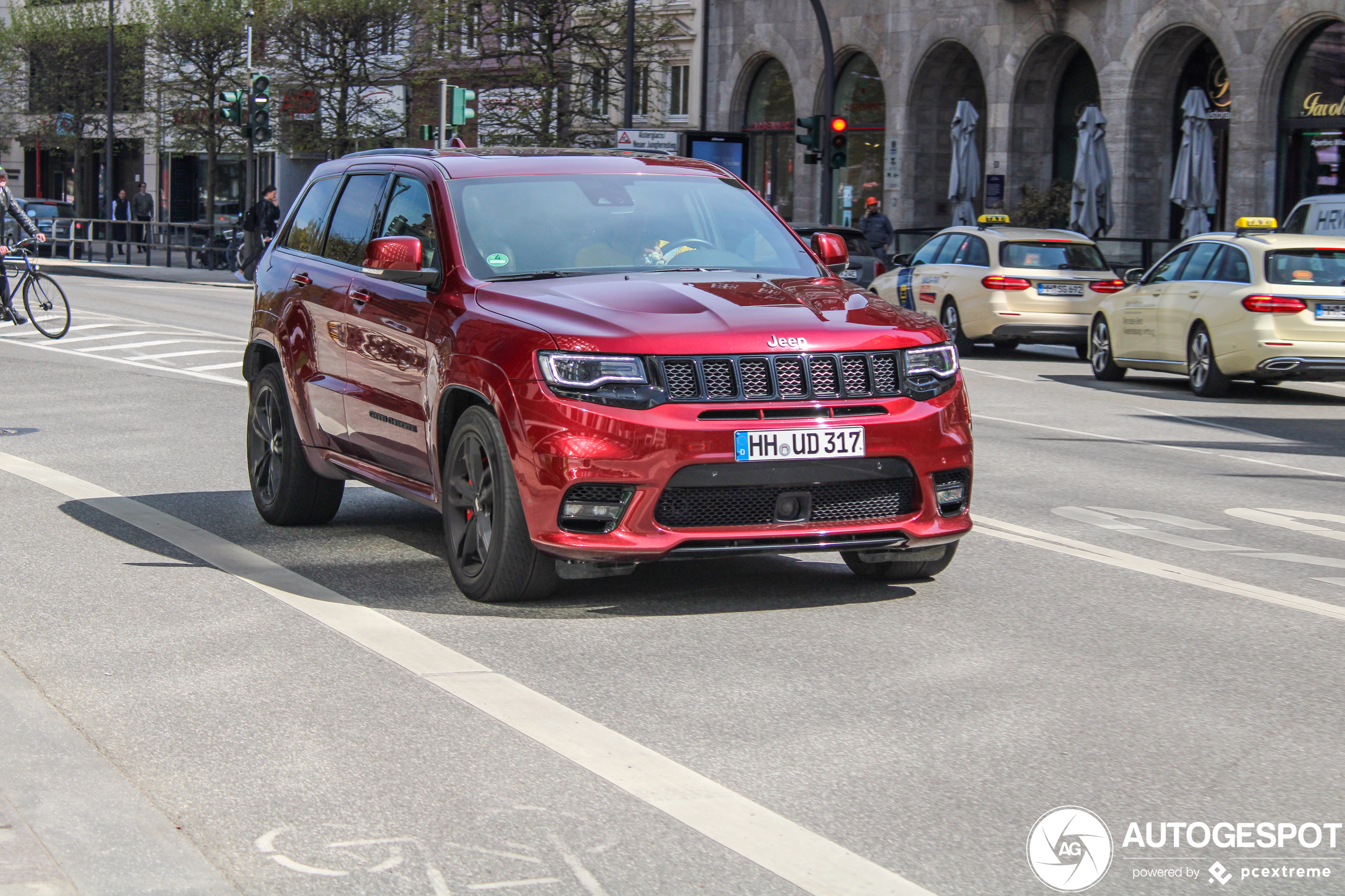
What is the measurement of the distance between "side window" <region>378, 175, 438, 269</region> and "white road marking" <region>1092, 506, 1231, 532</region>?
158 inches

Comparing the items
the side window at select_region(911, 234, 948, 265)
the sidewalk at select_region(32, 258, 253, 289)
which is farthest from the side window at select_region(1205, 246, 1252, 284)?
the sidewalk at select_region(32, 258, 253, 289)

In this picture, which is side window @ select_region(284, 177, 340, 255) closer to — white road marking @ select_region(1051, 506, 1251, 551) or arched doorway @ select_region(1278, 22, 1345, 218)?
white road marking @ select_region(1051, 506, 1251, 551)

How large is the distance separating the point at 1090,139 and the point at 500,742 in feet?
93.0

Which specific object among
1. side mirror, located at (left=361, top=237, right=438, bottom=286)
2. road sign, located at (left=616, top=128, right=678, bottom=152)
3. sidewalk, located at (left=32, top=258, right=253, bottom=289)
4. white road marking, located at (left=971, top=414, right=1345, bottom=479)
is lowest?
white road marking, located at (left=971, top=414, right=1345, bottom=479)

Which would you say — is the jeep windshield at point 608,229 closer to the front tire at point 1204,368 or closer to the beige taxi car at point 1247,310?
the beige taxi car at point 1247,310

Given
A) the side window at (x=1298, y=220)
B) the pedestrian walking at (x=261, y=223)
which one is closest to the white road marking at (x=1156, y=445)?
the side window at (x=1298, y=220)

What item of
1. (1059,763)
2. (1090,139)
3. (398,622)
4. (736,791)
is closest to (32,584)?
(398,622)

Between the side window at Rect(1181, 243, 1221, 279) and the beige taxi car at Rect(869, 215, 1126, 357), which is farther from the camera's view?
the beige taxi car at Rect(869, 215, 1126, 357)

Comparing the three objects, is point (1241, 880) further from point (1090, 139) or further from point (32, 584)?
point (1090, 139)

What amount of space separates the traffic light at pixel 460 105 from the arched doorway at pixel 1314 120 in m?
13.7

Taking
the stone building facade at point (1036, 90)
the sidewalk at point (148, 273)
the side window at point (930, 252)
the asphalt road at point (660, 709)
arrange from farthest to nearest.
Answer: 1. the sidewalk at point (148, 273)
2. the stone building facade at point (1036, 90)
3. the side window at point (930, 252)
4. the asphalt road at point (660, 709)

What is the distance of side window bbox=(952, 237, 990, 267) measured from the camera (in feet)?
74.0

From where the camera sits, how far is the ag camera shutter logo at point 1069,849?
13.4 ft

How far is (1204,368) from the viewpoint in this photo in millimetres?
18031
